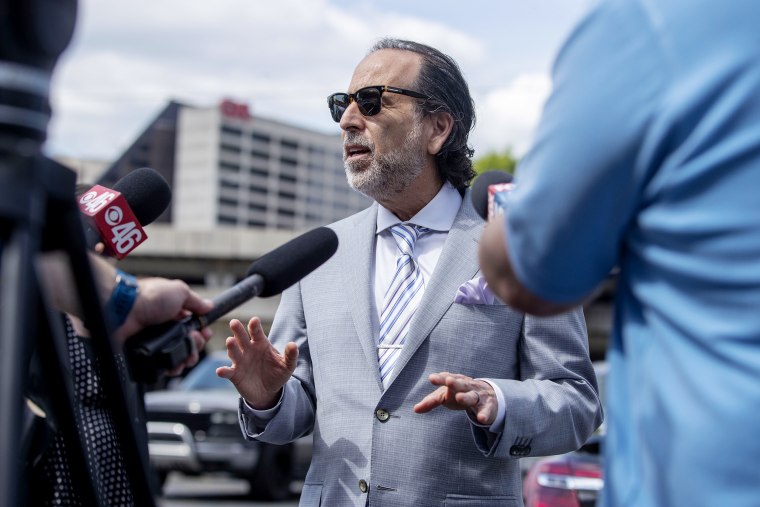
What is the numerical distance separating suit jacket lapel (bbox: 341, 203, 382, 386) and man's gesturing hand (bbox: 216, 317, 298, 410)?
0.25 meters

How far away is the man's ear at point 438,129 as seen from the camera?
11.8 feet

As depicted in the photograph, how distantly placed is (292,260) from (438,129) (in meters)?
1.49

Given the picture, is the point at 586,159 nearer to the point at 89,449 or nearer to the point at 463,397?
the point at 463,397

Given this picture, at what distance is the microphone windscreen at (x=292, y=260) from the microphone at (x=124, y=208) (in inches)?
20.7

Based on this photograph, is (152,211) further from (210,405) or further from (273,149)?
(273,149)

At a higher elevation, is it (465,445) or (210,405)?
(465,445)

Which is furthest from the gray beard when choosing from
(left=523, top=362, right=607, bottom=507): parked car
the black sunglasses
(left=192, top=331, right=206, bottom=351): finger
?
(left=523, top=362, right=607, bottom=507): parked car

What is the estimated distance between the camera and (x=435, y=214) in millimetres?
3455

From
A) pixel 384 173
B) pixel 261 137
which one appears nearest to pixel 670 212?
pixel 384 173

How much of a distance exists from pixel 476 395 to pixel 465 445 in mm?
440

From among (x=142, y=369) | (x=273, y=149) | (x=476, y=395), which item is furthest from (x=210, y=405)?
(x=273, y=149)

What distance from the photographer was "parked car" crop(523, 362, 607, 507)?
16.7 feet

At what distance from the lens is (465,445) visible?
298 cm

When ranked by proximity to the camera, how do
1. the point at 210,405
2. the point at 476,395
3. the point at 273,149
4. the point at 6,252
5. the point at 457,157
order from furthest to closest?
the point at 273,149 → the point at 210,405 → the point at 457,157 → the point at 476,395 → the point at 6,252
